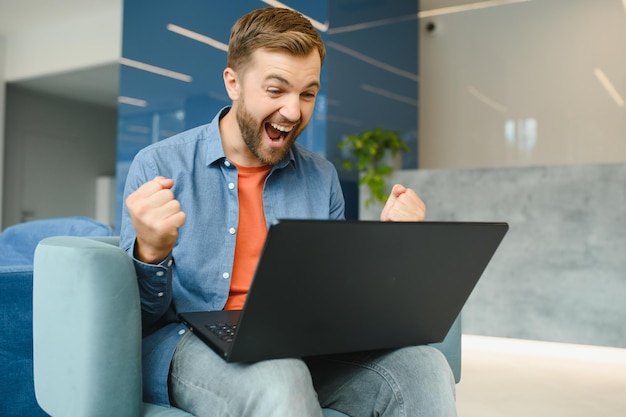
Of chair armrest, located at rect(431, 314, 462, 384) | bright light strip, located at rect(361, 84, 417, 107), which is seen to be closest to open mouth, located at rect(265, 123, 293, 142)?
chair armrest, located at rect(431, 314, 462, 384)

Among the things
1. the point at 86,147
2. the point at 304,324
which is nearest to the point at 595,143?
the point at 304,324

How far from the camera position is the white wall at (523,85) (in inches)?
203

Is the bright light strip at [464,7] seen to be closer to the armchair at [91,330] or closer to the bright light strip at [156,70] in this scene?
the bright light strip at [156,70]

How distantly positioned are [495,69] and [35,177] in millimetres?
5520

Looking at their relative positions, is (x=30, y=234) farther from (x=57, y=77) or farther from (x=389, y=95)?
(x=57, y=77)

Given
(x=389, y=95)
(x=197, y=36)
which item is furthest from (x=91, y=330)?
(x=389, y=95)

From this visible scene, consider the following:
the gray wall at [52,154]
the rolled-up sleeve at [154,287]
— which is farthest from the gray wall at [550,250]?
the gray wall at [52,154]

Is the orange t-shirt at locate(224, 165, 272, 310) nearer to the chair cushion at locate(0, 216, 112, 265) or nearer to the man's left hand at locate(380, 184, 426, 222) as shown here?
the man's left hand at locate(380, 184, 426, 222)

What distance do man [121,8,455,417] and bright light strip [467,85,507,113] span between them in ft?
15.3

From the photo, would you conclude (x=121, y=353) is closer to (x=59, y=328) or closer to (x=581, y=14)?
(x=59, y=328)

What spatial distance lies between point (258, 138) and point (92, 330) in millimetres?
513

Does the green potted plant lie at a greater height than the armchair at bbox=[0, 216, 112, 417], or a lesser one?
greater

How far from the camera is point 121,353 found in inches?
34.9

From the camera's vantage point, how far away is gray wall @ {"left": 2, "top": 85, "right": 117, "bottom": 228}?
6.86 m
